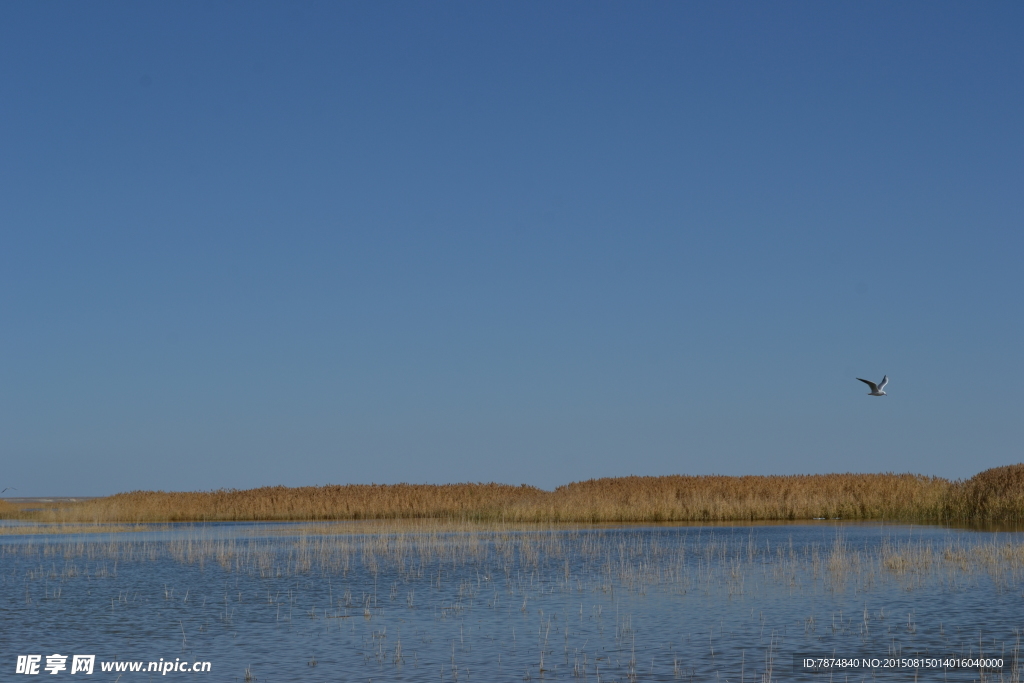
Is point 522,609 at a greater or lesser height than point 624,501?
lesser

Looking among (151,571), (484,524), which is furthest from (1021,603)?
(484,524)

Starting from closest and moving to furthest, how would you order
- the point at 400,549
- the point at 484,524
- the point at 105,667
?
the point at 105,667 → the point at 400,549 → the point at 484,524

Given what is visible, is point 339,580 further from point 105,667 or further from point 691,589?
point 105,667

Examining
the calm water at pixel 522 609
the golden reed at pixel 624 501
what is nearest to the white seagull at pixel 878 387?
the calm water at pixel 522 609

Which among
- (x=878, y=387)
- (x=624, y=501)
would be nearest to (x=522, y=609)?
(x=878, y=387)

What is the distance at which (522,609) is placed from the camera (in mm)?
19500

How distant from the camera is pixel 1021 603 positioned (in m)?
18.2

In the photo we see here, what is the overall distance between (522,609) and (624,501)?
31288mm

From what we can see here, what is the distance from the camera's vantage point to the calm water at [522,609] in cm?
1440

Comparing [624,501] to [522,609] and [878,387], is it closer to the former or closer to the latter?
[878,387]

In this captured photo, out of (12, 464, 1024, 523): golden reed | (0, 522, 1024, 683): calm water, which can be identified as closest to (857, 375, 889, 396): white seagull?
(0, 522, 1024, 683): calm water

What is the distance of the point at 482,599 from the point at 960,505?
27.9m

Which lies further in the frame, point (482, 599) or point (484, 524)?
point (484, 524)

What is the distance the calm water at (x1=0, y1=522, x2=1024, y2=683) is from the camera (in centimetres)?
1440
